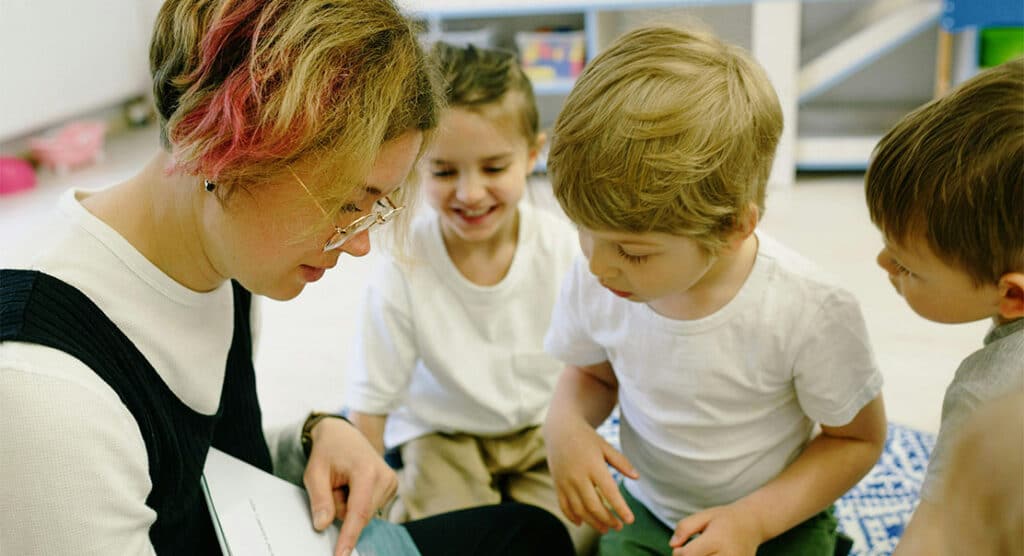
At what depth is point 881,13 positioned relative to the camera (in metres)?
2.80

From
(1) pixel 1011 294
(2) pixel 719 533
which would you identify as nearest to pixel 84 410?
(2) pixel 719 533

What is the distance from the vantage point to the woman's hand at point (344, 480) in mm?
874

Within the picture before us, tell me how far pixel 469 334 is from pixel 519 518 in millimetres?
300

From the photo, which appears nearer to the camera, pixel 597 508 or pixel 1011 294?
pixel 1011 294

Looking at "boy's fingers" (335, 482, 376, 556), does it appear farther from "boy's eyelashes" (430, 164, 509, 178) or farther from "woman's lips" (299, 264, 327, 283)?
"boy's eyelashes" (430, 164, 509, 178)

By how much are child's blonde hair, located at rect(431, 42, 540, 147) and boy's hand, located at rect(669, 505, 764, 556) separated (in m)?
0.54

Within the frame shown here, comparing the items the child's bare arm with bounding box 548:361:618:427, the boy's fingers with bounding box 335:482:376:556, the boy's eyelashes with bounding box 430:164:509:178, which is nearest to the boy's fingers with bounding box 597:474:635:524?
the child's bare arm with bounding box 548:361:618:427

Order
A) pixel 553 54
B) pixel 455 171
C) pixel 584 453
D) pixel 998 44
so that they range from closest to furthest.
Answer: pixel 584 453 < pixel 455 171 < pixel 998 44 < pixel 553 54

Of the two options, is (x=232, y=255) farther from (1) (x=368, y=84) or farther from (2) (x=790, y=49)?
(2) (x=790, y=49)

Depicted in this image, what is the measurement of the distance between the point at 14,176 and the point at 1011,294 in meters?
2.65

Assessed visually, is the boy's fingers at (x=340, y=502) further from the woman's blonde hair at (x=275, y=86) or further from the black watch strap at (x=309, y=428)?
the woman's blonde hair at (x=275, y=86)

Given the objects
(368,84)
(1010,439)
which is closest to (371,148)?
(368,84)

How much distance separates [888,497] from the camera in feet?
4.20

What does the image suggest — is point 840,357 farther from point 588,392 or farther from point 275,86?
point 275,86
